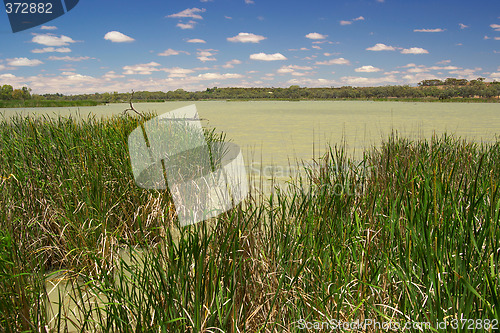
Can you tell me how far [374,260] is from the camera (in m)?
1.59

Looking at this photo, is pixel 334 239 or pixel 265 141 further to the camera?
pixel 265 141

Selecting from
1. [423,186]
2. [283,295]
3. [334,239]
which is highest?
[423,186]

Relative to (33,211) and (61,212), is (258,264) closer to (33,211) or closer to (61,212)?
(61,212)

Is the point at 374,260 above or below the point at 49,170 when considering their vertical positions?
below

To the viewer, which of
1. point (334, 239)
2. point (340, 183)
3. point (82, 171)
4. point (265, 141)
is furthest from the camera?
point (265, 141)

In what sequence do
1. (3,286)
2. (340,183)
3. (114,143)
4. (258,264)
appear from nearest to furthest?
(3,286), (258,264), (340,183), (114,143)

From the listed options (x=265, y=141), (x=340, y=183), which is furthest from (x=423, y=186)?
(x=265, y=141)

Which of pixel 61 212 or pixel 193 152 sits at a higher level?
pixel 193 152

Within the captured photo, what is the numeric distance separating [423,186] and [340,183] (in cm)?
59

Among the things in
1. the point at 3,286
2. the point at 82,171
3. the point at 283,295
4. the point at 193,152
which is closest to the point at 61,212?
the point at 82,171

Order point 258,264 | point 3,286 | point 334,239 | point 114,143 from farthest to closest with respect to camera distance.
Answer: point 114,143 → point 334,239 → point 258,264 → point 3,286

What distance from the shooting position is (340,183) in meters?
2.27

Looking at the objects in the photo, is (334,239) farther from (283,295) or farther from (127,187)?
Answer: (127,187)

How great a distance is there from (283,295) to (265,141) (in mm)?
5620
